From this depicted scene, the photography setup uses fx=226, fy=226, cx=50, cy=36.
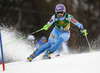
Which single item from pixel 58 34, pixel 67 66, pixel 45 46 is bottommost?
pixel 67 66

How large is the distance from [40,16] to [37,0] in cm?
184

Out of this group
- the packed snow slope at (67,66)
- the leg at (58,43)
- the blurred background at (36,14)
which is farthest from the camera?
the blurred background at (36,14)

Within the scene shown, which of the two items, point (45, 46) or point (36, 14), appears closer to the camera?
point (45, 46)

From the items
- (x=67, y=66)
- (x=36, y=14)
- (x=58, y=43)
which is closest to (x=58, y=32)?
(x=58, y=43)

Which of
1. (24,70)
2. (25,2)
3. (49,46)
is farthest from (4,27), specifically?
(25,2)

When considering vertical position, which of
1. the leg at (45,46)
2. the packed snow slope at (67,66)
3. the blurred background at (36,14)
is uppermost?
the blurred background at (36,14)

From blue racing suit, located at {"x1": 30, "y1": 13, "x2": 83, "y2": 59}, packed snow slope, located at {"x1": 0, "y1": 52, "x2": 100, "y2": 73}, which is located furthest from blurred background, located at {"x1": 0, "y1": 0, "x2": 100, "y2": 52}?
packed snow slope, located at {"x1": 0, "y1": 52, "x2": 100, "y2": 73}

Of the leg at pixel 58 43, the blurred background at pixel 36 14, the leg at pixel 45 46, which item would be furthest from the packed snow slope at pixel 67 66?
the blurred background at pixel 36 14

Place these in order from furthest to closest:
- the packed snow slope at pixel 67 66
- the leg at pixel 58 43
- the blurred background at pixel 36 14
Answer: the blurred background at pixel 36 14, the leg at pixel 58 43, the packed snow slope at pixel 67 66

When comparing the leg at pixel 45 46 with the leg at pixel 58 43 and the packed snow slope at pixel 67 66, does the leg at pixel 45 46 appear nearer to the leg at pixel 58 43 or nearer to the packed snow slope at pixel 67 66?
the leg at pixel 58 43

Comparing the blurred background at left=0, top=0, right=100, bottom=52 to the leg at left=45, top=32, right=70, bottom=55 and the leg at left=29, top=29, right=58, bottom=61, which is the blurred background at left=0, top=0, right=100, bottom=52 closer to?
the leg at left=29, top=29, right=58, bottom=61

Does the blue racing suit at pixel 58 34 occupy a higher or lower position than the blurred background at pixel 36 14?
lower

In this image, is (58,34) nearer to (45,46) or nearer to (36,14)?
(45,46)

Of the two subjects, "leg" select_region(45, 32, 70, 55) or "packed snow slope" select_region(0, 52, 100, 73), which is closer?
"packed snow slope" select_region(0, 52, 100, 73)
